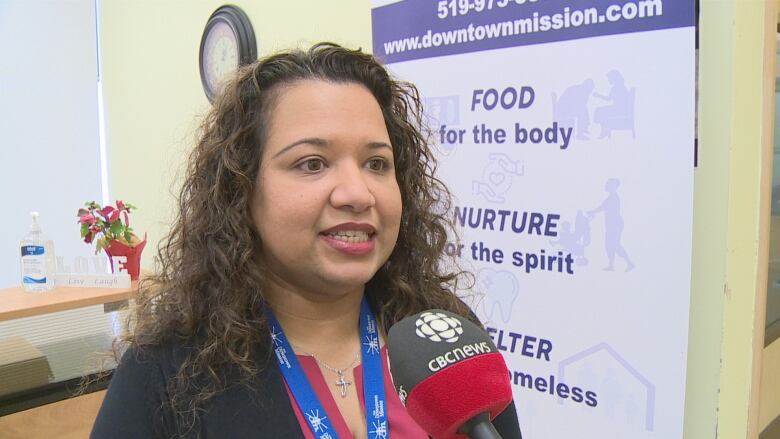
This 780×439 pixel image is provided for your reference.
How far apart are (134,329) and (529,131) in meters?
1.07

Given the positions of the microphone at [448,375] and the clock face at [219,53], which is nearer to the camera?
the microphone at [448,375]

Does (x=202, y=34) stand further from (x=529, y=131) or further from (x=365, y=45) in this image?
(x=529, y=131)

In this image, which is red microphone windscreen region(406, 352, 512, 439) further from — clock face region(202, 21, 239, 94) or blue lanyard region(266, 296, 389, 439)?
clock face region(202, 21, 239, 94)

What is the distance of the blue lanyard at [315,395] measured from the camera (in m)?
0.89

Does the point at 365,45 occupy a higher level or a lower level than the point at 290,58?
higher

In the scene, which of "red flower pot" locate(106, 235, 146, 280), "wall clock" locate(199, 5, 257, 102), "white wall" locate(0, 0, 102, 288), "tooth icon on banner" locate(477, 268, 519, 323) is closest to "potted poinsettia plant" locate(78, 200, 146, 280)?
"red flower pot" locate(106, 235, 146, 280)

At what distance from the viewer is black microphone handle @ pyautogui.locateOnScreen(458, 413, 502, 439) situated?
0.61m

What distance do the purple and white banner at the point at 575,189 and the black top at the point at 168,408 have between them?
2.84 ft

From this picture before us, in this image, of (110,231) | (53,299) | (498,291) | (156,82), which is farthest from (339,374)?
(156,82)

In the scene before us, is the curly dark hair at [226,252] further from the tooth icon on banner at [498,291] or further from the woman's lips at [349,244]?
the tooth icon on banner at [498,291]

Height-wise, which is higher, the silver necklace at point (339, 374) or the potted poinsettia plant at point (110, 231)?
the potted poinsettia plant at point (110, 231)

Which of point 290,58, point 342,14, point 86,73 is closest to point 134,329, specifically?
point 290,58

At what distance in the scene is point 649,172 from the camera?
1.35 m

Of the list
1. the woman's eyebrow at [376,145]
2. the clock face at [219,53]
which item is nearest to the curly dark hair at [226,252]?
the woman's eyebrow at [376,145]
